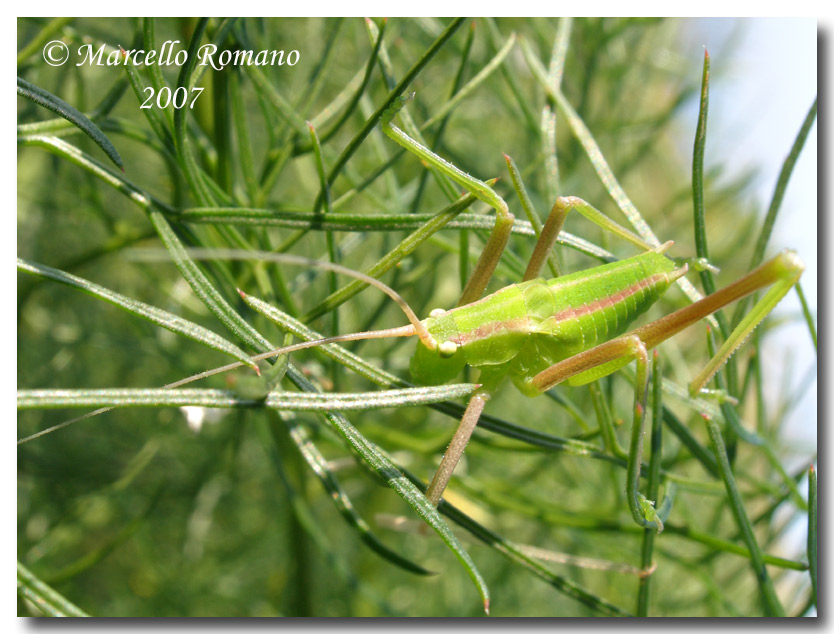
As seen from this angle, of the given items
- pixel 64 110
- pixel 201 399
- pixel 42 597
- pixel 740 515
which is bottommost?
pixel 42 597

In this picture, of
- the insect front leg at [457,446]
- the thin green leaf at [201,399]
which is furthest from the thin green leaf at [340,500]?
the thin green leaf at [201,399]

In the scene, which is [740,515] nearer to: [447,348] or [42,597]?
[447,348]

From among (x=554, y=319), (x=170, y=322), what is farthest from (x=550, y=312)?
(x=170, y=322)

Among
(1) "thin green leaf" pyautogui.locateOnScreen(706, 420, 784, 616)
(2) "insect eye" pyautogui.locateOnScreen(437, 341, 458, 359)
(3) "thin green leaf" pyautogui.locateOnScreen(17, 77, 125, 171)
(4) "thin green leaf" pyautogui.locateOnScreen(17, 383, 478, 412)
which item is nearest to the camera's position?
(4) "thin green leaf" pyautogui.locateOnScreen(17, 383, 478, 412)

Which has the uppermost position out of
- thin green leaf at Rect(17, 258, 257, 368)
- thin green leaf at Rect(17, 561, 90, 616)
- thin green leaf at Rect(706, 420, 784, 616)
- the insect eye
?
thin green leaf at Rect(17, 258, 257, 368)

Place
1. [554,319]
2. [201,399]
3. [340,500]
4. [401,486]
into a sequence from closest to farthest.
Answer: [201,399] → [401,486] → [340,500] → [554,319]

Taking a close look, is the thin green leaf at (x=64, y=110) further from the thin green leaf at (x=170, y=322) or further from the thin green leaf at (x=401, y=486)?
the thin green leaf at (x=401, y=486)

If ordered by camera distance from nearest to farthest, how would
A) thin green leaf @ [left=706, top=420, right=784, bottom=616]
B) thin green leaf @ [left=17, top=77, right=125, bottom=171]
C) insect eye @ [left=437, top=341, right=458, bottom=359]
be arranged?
thin green leaf @ [left=17, top=77, right=125, bottom=171], thin green leaf @ [left=706, top=420, right=784, bottom=616], insect eye @ [left=437, top=341, right=458, bottom=359]

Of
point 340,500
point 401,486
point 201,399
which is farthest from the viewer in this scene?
point 340,500

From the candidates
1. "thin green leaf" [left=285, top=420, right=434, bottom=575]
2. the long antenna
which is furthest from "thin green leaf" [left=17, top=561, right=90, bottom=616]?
"thin green leaf" [left=285, top=420, right=434, bottom=575]

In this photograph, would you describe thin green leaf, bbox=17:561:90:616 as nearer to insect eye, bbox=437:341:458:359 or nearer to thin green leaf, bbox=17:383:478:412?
thin green leaf, bbox=17:383:478:412
